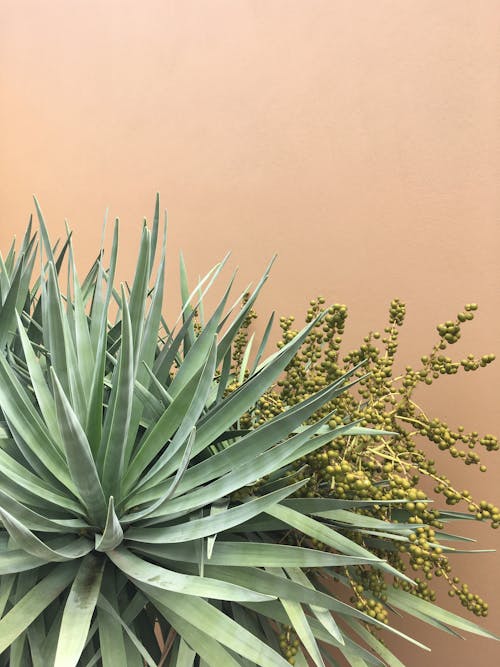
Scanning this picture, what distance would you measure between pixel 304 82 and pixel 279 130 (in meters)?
0.10

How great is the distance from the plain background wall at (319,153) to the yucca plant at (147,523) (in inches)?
13.3

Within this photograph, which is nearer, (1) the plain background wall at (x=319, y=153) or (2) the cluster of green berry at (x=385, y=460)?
(2) the cluster of green berry at (x=385, y=460)

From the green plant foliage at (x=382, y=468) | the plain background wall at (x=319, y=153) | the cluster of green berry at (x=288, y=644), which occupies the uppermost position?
the plain background wall at (x=319, y=153)

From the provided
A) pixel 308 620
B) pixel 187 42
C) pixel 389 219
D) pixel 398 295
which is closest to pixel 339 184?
pixel 389 219

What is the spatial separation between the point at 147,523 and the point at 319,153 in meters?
0.75

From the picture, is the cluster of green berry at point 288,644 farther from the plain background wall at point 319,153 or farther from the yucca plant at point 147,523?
the plain background wall at point 319,153

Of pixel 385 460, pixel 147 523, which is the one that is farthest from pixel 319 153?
pixel 147 523

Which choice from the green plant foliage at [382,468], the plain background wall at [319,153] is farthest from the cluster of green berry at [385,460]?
the plain background wall at [319,153]

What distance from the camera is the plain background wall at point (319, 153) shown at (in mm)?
957

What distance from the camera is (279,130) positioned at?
1.19 m

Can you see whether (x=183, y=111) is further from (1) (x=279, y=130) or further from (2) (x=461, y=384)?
(2) (x=461, y=384)

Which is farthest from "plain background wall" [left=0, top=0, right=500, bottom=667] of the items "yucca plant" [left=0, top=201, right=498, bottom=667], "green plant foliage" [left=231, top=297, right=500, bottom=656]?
"yucca plant" [left=0, top=201, right=498, bottom=667]

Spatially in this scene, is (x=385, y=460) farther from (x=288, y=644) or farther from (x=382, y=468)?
(x=288, y=644)

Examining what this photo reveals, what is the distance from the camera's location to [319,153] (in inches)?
44.6
